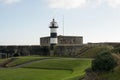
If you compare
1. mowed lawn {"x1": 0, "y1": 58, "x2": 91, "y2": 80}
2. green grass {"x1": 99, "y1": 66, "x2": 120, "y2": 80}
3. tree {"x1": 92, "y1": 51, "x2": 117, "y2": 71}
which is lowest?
mowed lawn {"x1": 0, "y1": 58, "x2": 91, "y2": 80}

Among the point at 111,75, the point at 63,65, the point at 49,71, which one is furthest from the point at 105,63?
the point at 63,65

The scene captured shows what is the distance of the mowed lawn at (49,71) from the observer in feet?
112

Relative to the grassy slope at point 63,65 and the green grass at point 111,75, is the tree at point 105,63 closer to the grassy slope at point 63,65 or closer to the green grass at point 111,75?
the green grass at point 111,75

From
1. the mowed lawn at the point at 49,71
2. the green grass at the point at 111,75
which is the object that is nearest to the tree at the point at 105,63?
the green grass at the point at 111,75

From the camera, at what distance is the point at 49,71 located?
130 ft

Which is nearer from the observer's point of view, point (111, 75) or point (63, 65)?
point (111, 75)

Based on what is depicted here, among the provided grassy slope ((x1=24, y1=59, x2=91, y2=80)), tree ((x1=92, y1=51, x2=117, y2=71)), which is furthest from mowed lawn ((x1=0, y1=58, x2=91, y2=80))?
tree ((x1=92, y1=51, x2=117, y2=71))

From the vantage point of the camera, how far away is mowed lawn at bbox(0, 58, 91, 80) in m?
34.2

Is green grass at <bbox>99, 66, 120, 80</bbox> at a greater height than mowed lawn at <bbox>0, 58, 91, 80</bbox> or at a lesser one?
greater

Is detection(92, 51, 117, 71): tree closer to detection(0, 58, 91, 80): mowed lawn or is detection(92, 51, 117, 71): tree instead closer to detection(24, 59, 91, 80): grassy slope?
detection(0, 58, 91, 80): mowed lawn

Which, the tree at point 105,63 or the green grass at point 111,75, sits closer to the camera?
the green grass at point 111,75

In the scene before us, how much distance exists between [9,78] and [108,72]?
12.3m

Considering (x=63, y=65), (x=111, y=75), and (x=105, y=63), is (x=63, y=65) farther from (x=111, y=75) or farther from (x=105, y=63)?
(x=111, y=75)

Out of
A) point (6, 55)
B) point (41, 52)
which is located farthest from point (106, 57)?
point (6, 55)
